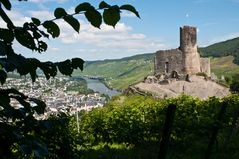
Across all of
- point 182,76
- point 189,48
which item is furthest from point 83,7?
point 189,48

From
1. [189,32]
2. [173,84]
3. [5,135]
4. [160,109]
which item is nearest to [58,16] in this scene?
[5,135]

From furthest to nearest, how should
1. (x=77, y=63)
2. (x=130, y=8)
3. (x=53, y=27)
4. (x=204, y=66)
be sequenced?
1. (x=204, y=66)
2. (x=77, y=63)
3. (x=53, y=27)
4. (x=130, y=8)

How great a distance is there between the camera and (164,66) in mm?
68812

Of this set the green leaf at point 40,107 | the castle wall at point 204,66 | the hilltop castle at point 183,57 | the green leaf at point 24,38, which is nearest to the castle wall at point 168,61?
the hilltop castle at point 183,57

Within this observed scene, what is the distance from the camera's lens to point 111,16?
6.37ft

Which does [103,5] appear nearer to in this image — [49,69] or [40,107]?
[49,69]

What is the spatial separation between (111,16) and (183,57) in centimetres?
6578

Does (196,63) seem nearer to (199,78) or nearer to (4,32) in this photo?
(199,78)

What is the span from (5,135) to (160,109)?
23530mm

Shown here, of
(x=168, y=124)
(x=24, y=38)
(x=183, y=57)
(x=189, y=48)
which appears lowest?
(x=183, y=57)

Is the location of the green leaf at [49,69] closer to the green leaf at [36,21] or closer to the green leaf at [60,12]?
the green leaf at [36,21]

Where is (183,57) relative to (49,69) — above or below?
below

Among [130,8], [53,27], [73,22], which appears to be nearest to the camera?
[130,8]

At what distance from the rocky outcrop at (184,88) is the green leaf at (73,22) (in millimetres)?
50233
